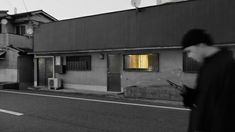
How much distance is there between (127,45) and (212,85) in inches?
492

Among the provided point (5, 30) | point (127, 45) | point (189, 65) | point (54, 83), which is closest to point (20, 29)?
point (5, 30)

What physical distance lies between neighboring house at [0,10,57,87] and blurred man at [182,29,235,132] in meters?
19.2

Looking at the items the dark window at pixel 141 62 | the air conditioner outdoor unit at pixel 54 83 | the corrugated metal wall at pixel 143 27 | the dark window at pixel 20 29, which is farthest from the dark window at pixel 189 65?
the dark window at pixel 20 29

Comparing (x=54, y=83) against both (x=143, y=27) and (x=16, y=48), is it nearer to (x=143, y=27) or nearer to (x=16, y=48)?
(x=16, y=48)

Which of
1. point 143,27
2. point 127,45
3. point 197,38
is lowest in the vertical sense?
point 197,38

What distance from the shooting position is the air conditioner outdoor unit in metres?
17.7

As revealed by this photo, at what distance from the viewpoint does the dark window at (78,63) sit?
16.9m

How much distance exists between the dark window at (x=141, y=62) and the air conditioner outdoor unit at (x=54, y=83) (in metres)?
5.28

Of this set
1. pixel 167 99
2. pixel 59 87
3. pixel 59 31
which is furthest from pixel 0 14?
pixel 167 99

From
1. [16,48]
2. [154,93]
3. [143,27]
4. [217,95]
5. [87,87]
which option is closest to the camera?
[217,95]

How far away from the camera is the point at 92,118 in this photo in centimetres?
809

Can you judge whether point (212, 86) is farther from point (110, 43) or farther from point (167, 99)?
point (110, 43)

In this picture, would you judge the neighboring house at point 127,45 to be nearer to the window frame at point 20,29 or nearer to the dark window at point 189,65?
the dark window at point 189,65

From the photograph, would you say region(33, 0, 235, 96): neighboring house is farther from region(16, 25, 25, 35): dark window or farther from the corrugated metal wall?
region(16, 25, 25, 35): dark window
